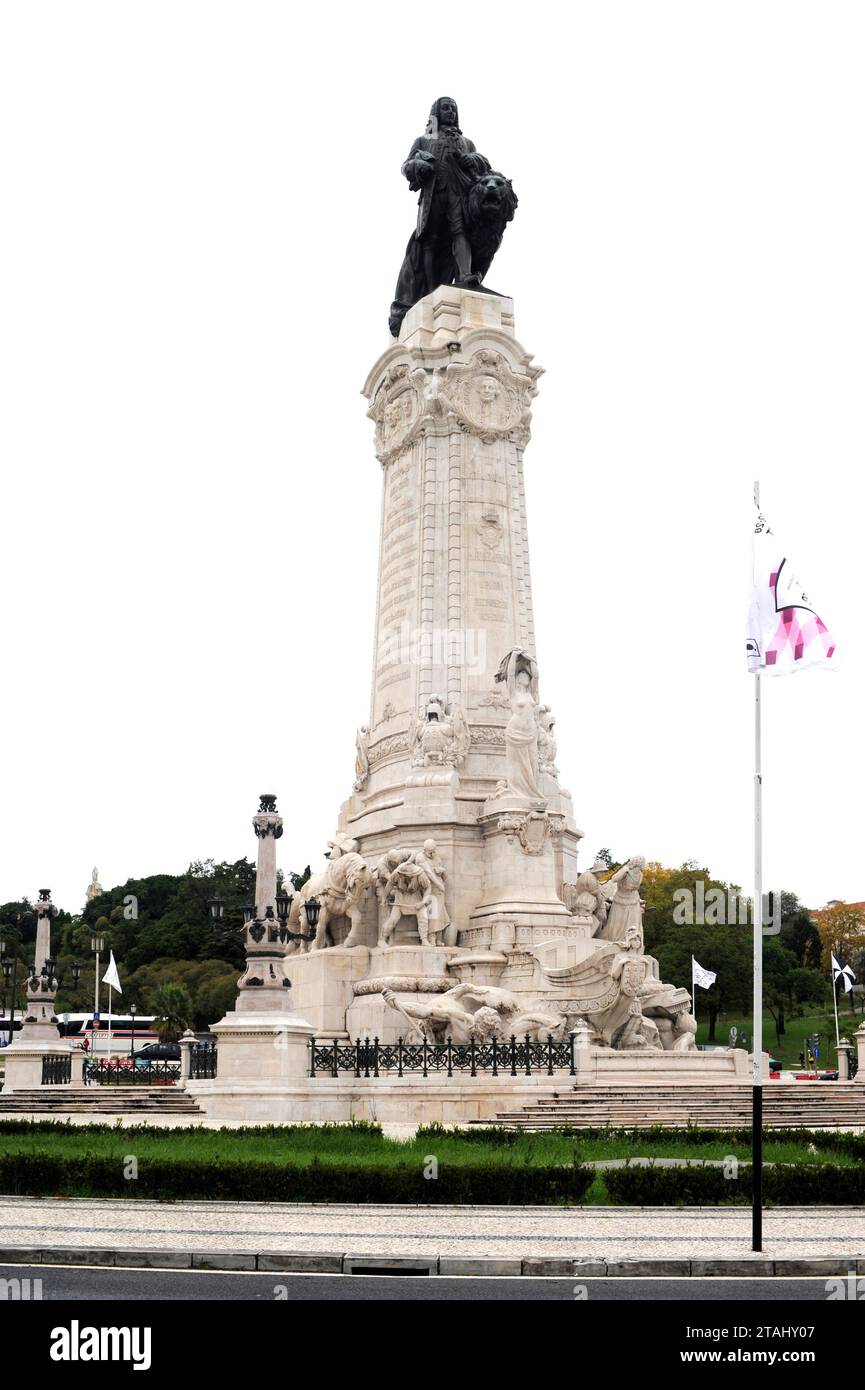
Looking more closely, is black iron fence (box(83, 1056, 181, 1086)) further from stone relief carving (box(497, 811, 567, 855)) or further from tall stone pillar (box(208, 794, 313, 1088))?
stone relief carving (box(497, 811, 567, 855))

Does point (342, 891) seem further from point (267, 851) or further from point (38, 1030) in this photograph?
point (38, 1030)

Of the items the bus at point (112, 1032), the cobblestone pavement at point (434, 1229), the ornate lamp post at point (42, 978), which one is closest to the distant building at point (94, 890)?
the bus at point (112, 1032)

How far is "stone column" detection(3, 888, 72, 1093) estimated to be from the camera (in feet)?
120

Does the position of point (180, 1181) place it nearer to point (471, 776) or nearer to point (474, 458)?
point (471, 776)

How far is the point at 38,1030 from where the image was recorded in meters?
38.3

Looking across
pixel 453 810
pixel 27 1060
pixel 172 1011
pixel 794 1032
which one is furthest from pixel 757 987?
pixel 794 1032

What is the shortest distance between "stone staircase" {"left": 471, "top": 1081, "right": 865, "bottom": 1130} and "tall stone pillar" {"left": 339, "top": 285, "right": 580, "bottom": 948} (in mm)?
7337

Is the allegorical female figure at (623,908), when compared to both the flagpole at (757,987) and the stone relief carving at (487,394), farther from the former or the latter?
the flagpole at (757,987)

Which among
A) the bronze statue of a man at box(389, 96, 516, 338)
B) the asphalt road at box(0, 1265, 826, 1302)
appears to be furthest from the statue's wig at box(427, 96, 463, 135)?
the asphalt road at box(0, 1265, 826, 1302)

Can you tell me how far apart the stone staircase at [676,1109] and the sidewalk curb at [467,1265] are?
14.3 m

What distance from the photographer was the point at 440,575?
1631 inches

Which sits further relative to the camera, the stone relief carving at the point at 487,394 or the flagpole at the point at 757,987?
the stone relief carving at the point at 487,394

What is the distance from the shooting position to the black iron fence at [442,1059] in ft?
100

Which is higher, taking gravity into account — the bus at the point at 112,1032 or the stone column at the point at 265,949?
the stone column at the point at 265,949
